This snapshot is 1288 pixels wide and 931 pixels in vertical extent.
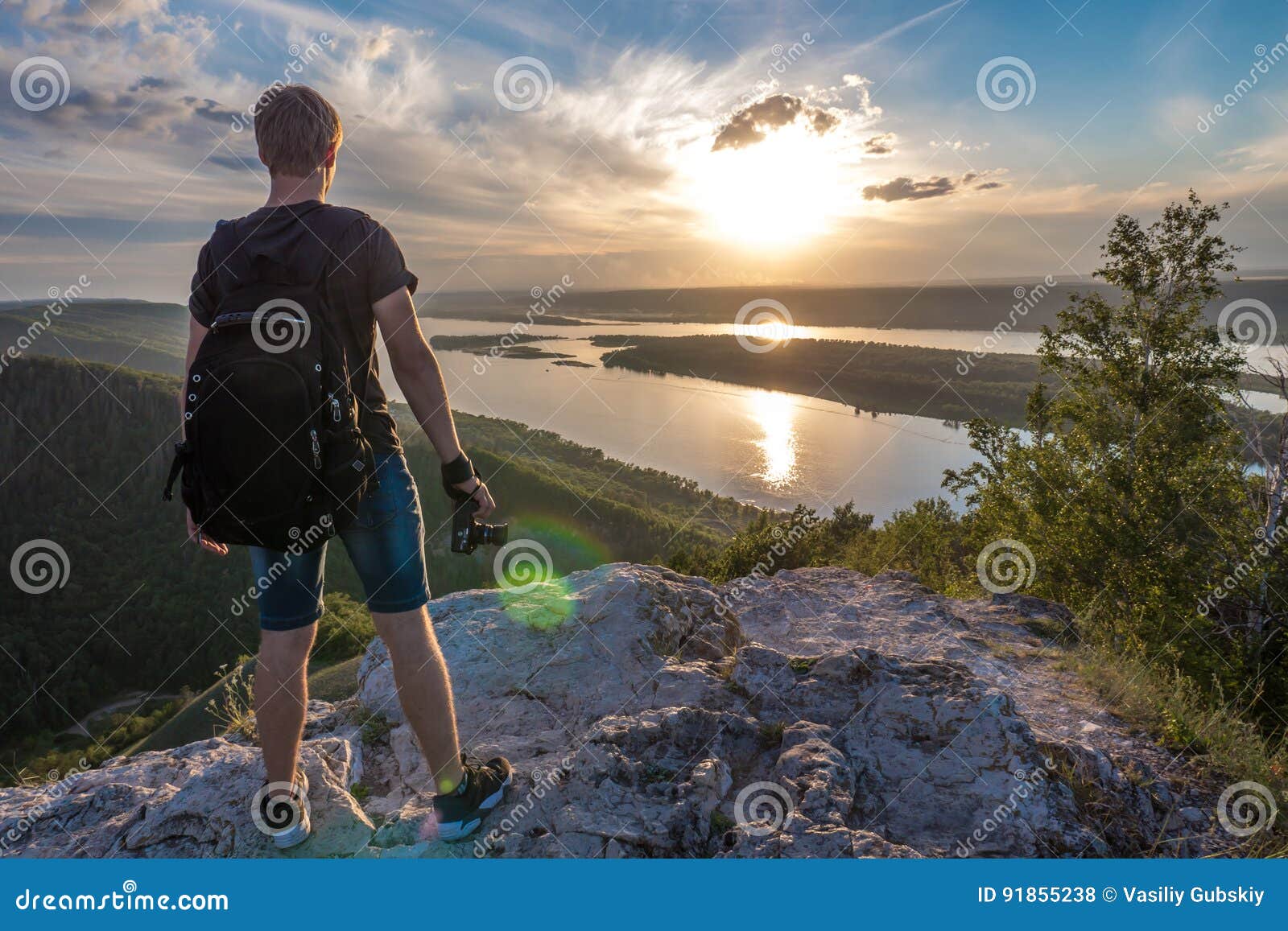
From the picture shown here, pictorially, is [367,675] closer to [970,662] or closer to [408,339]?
[408,339]

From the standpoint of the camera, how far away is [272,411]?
1992 millimetres

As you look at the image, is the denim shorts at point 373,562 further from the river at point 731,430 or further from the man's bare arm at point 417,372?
the river at point 731,430

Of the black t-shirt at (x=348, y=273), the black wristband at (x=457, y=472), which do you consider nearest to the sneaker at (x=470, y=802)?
the black wristband at (x=457, y=472)

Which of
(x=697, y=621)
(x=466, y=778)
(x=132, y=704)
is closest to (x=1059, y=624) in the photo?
(x=697, y=621)

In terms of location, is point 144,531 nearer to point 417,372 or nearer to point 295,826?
point 295,826

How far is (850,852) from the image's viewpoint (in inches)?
101

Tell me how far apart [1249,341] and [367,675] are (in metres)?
17.2

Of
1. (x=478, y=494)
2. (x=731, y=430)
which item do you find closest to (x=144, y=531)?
(x=731, y=430)

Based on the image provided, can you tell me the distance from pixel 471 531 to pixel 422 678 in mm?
564

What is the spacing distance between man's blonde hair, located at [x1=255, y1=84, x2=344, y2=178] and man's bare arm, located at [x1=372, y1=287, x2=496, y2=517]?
0.57 meters

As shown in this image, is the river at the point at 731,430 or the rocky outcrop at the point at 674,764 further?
the river at the point at 731,430

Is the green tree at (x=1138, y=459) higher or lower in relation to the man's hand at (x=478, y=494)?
higher

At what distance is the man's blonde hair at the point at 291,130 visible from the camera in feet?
7.26

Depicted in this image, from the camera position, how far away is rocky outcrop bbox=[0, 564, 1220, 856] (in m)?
2.66
